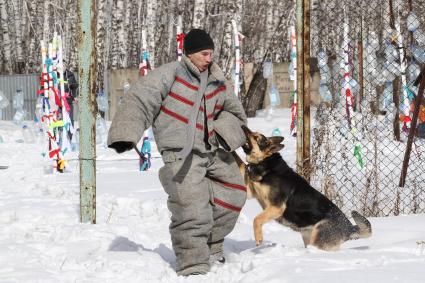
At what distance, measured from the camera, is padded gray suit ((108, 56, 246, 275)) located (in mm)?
4977

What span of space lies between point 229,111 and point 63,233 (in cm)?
184

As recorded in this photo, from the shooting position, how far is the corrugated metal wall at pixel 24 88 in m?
25.6

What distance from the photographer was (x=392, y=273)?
4398 mm

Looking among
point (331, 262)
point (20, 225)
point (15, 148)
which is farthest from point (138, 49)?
point (331, 262)

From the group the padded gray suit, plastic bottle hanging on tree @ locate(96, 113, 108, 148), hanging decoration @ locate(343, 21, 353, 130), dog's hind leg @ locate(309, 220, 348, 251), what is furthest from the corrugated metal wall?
the padded gray suit

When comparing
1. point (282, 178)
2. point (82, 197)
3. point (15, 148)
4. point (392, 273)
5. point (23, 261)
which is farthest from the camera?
point (15, 148)

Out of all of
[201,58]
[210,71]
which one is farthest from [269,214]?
[201,58]

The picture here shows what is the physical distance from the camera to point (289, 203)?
5.79 meters

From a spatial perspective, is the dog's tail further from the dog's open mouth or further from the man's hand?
the man's hand

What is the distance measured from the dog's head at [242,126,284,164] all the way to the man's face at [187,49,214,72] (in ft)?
3.04

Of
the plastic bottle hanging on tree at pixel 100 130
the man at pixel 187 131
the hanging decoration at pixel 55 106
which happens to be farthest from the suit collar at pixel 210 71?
the plastic bottle hanging on tree at pixel 100 130

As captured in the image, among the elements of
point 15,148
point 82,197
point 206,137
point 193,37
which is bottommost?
point 15,148

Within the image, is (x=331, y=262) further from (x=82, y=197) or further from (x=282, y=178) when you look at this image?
(x=82, y=197)

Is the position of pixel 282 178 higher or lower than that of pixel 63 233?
higher
